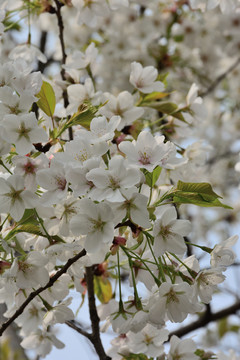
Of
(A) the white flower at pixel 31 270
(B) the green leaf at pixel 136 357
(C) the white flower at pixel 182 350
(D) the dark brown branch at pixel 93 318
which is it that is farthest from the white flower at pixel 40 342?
(A) the white flower at pixel 31 270

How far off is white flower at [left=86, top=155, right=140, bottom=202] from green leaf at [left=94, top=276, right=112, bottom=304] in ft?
2.53

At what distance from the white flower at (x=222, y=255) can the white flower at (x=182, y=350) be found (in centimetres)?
35

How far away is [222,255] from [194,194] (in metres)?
0.18

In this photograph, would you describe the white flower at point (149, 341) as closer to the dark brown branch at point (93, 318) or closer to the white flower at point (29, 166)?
the dark brown branch at point (93, 318)

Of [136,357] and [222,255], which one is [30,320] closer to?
[136,357]

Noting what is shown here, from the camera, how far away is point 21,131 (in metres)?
1.25

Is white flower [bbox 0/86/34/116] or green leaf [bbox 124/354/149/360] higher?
white flower [bbox 0/86/34/116]

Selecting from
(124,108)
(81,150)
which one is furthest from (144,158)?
(124,108)

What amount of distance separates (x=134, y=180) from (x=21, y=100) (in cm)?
35

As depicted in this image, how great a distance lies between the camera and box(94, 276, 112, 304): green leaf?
6.09 ft

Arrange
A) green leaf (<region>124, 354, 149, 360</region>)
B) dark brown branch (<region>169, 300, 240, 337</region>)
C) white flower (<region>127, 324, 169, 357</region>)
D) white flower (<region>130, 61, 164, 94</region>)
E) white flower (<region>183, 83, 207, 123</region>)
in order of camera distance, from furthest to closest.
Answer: dark brown branch (<region>169, 300, 240, 337</region>)
white flower (<region>183, 83, 207, 123</region>)
white flower (<region>130, 61, 164, 94</region>)
green leaf (<region>124, 354, 149, 360</region>)
white flower (<region>127, 324, 169, 357</region>)

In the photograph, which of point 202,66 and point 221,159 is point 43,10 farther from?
point 221,159

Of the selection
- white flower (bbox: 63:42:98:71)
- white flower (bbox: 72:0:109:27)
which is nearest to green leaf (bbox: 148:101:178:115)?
white flower (bbox: 63:42:98:71)

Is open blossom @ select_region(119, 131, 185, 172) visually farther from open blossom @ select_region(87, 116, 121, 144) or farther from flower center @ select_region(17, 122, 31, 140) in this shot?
flower center @ select_region(17, 122, 31, 140)
